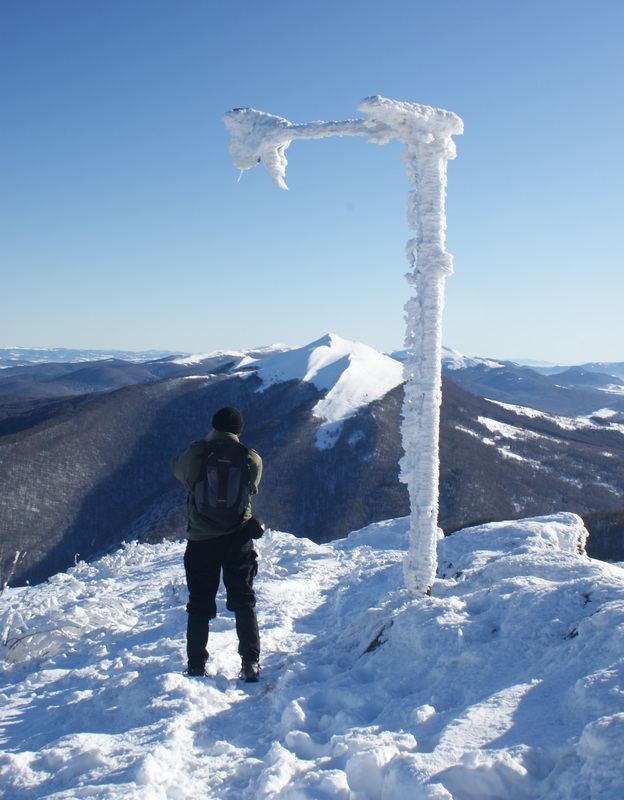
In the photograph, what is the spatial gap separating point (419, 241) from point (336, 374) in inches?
2636

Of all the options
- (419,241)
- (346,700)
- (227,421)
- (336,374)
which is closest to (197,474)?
(227,421)

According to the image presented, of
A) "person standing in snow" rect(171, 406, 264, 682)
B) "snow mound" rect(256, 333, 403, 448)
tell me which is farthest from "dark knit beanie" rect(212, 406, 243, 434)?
"snow mound" rect(256, 333, 403, 448)

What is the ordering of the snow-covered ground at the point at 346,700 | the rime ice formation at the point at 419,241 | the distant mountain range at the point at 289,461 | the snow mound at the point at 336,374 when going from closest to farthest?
the snow-covered ground at the point at 346,700 < the rime ice formation at the point at 419,241 < the distant mountain range at the point at 289,461 < the snow mound at the point at 336,374

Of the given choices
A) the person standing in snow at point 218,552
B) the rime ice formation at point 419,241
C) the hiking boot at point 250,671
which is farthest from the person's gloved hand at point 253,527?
the rime ice formation at point 419,241

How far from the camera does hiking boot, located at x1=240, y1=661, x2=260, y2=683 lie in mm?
5590

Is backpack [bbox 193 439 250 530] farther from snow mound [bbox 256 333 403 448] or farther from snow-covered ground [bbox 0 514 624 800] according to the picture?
snow mound [bbox 256 333 403 448]

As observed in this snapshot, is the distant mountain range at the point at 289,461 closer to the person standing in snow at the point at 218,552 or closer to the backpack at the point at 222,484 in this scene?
the person standing in snow at the point at 218,552

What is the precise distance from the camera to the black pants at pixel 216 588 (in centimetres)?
562

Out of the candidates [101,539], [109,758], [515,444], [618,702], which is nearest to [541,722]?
[618,702]

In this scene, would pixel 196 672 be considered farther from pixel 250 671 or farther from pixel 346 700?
pixel 346 700

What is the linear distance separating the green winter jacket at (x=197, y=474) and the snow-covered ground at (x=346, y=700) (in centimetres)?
136

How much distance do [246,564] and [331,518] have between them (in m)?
44.8

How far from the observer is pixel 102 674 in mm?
6016

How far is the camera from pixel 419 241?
6.89 m
